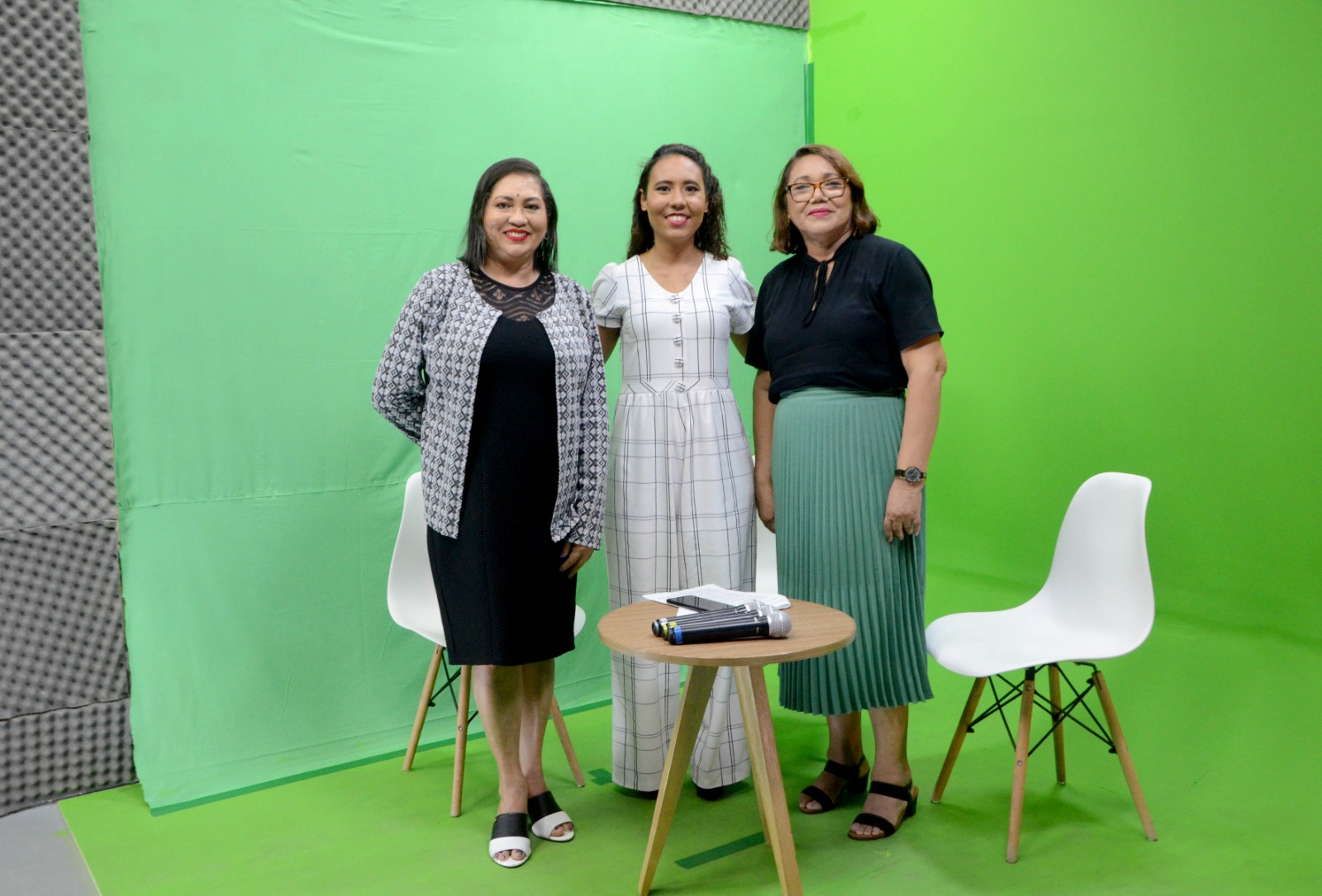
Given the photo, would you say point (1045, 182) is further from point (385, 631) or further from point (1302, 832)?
point (385, 631)

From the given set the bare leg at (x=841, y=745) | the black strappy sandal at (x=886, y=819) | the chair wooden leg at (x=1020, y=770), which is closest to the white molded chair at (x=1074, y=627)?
the chair wooden leg at (x=1020, y=770)

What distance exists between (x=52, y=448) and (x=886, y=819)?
254 centimetres

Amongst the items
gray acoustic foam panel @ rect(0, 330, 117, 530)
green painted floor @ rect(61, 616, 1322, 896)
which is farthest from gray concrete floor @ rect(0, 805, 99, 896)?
gray acoustic foam panel @ rect(0, 330, 117, 530)

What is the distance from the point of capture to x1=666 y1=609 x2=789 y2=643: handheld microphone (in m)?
2.32

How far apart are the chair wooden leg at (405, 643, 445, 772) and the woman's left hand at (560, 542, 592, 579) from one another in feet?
2.24

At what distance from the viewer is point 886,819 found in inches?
117

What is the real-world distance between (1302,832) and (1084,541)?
2.88 feet

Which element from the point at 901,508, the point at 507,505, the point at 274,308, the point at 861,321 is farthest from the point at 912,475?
the point at 274,308

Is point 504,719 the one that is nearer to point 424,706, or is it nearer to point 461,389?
point 424,706

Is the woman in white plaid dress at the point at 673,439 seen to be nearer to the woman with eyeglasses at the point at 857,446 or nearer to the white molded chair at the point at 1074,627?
the woman with eyeglasses at the point at 857,446

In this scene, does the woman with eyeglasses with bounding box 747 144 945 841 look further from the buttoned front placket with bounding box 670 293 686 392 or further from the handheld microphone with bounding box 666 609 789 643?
the handheld microphone with bounding box 666 609 789 643

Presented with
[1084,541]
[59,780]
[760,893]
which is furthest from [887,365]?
[59,780]

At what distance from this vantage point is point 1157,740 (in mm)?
3439

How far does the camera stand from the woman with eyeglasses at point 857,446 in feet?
9.54
